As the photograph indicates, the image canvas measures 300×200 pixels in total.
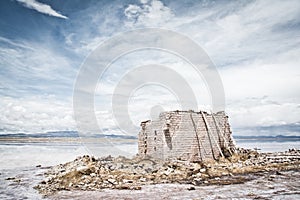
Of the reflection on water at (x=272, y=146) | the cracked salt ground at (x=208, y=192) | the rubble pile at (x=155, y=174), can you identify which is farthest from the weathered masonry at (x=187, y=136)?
the reflection on water at (x=272, y=146)

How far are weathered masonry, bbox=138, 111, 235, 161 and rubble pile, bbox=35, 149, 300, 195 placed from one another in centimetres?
60

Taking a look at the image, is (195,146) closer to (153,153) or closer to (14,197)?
(153,153)

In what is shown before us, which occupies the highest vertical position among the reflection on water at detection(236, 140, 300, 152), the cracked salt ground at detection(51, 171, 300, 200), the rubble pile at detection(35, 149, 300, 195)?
the reflection on water at detection(236, 140, 300, 152)

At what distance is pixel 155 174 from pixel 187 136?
11.1 ft

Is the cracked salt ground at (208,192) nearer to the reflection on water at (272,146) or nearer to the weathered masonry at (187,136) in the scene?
the weathered masonry at (187,136)

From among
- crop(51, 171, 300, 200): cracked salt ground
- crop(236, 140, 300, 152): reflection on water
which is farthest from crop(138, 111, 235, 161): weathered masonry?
crop(236, 140, 300, 152): reflection on water

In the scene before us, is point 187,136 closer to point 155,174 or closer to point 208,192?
point 155,174

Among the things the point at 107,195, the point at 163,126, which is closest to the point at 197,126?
the point at 163,126

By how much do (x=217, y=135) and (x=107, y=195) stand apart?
370 inches

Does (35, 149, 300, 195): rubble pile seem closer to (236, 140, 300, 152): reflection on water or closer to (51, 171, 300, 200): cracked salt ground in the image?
(51, 171, 300, 200): cracked salt ground

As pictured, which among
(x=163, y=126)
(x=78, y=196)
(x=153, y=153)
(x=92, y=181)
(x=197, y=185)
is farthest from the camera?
(x=153, y=153)

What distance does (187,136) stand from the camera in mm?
15492

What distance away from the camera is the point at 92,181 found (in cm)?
1228

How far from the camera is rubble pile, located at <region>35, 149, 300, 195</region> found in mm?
11898
